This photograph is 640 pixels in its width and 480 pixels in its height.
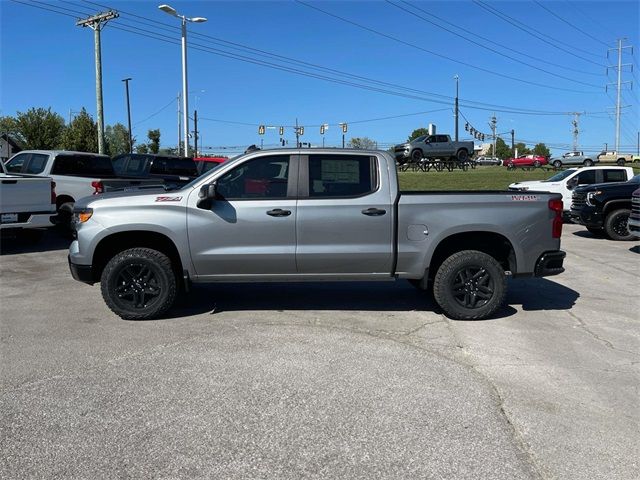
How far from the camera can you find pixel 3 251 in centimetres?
1148

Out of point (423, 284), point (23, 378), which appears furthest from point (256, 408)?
point (423, 284)

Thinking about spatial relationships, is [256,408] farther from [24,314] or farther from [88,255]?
[24,314]

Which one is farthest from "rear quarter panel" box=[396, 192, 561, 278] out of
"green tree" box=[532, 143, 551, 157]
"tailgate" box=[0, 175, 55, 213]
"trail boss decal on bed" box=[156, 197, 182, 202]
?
"green tree" box=[532, 143, 551, 157]

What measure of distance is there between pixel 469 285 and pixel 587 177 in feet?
42.7

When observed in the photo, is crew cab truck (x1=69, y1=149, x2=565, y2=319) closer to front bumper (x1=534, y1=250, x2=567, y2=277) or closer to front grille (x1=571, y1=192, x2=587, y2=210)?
front bumper (x1=534, y1=250, x2=567, y2=277)

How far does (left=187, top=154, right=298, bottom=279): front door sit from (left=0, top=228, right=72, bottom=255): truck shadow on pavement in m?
6.54

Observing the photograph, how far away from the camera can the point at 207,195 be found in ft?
19.9

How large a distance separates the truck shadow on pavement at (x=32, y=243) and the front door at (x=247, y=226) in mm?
6539

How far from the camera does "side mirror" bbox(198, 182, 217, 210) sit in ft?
19.8

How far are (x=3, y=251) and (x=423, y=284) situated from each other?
903 centimetres

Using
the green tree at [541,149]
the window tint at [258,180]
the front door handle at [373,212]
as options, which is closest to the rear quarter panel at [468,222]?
the front door handle at [373,212]

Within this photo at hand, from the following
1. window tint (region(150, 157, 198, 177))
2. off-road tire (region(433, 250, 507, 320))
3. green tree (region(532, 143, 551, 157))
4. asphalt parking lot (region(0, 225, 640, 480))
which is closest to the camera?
asphalt parking lot (region(0, 225, 640, 480))

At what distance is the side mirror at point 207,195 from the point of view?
19.8 feet

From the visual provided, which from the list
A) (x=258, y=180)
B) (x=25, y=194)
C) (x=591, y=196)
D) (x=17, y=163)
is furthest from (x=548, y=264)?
(x=17, y=163)
